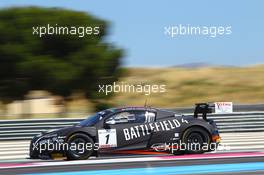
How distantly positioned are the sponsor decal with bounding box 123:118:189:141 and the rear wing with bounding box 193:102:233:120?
545 mm

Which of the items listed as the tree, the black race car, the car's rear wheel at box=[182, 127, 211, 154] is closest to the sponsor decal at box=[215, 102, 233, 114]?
the black race car

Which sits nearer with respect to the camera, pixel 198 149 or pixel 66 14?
pixel 198 149

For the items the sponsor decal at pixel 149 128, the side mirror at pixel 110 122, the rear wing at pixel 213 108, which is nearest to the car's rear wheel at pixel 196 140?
the sponsor decal at pixel 149 128

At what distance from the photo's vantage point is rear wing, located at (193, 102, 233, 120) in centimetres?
1227

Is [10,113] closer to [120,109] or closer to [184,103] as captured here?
[120,109]

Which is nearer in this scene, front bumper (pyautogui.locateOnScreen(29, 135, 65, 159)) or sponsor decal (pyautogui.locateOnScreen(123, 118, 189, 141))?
front bumper (pyautogui.locateOnScreen(29, 135, 65, 159))

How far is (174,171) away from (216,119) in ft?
27.3

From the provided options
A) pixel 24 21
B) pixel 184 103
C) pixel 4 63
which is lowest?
pixel 184 103

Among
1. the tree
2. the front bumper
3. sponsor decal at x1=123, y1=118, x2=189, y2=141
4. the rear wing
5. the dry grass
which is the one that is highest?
the tree

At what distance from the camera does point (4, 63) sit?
80.8 feet

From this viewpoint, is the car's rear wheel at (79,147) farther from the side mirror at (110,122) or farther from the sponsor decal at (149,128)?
the sponsor decal at (149,128)

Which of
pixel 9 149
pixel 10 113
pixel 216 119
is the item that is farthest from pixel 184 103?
pixel 9 149

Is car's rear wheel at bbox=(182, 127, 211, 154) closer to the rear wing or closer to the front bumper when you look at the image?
the rear wing

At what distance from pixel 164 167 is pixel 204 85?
43.5m
